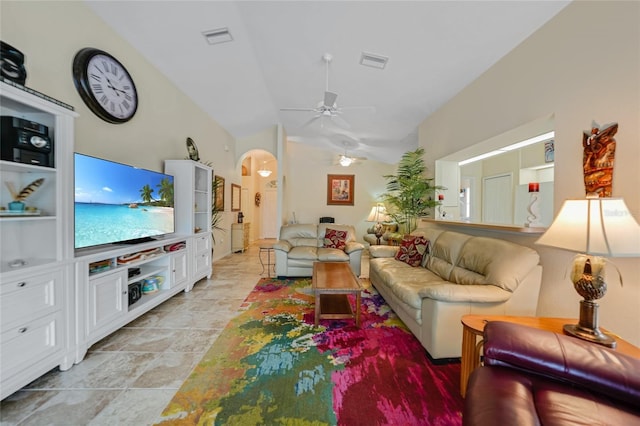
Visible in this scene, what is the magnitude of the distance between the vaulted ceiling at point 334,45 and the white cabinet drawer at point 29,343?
9.22 ft

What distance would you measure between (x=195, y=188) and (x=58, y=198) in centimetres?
205

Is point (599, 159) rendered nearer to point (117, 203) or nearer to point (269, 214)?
point (117, 203)

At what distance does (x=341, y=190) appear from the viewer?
25.1 feet

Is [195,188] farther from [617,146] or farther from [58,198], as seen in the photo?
[617,146]

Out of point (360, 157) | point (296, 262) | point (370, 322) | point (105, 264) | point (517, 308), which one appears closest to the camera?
point (517, 308)

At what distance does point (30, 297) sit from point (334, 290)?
2118mm

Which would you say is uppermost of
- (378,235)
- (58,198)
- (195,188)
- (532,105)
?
(532,105)

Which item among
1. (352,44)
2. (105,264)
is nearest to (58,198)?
(105,264)

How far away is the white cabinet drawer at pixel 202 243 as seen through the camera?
11.8 ft

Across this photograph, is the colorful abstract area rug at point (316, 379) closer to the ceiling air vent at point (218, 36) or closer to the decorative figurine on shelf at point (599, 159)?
the decorative figurine on shelf at point (599, 159)

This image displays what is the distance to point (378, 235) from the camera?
5258mm

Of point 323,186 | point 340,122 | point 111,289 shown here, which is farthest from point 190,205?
point 323,186

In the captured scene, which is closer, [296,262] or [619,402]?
[619,402]

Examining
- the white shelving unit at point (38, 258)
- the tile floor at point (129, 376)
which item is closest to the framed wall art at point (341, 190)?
the tile floor at point (129, 376)
